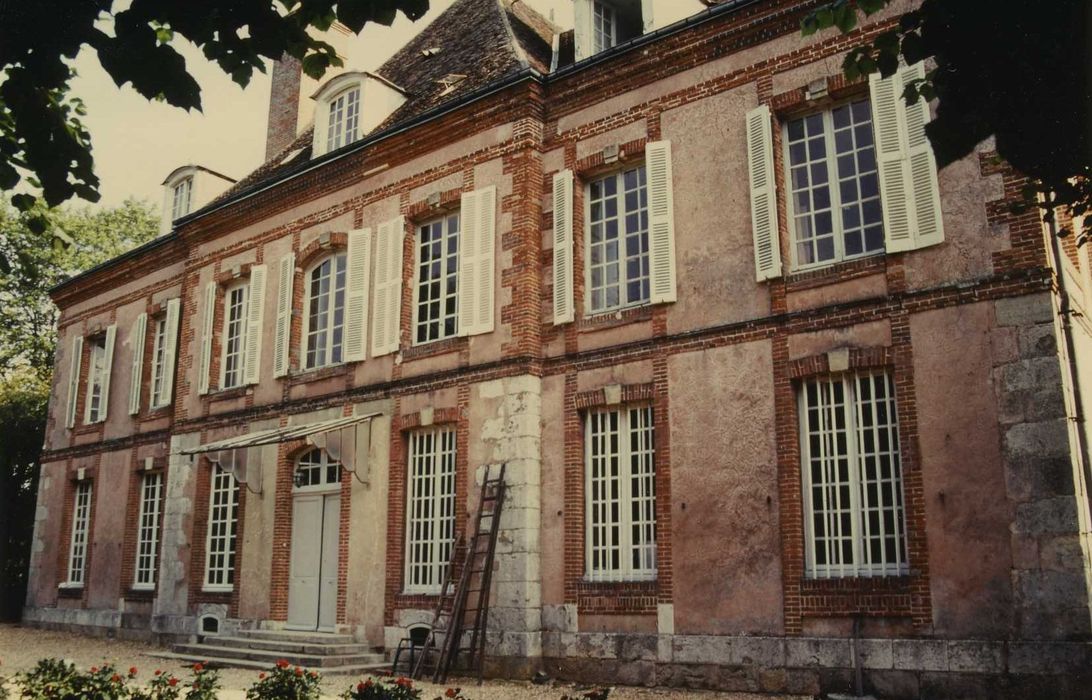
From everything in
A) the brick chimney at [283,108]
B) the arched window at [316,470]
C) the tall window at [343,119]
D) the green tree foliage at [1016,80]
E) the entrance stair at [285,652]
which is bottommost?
the entrance stair at [285,652]

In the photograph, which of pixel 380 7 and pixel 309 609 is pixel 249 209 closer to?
pixel 309 609

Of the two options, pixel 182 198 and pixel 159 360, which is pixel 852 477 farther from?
pixel 182 198

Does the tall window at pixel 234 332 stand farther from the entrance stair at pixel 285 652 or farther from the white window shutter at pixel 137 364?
the entrance stair at pixel 285 652

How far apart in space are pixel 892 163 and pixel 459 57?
26.2 ft

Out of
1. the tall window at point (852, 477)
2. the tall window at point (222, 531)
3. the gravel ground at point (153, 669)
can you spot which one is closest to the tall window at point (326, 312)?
the tall window at point (222, 531)

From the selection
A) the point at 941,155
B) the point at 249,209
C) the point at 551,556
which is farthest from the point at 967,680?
the point at 249,209

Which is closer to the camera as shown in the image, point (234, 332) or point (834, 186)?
point (834, 186)

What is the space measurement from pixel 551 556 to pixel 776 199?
493cm

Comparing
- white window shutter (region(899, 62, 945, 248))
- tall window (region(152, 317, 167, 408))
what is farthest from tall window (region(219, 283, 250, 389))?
white window shutter (region(899, 62, 945, 248))

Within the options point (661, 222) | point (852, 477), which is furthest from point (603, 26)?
point (852, 477)

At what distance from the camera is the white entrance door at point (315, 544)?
1429cm

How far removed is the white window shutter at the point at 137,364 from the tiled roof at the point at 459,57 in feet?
12.0

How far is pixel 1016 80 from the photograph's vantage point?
4.15m

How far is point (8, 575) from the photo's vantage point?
22969 millimetres
